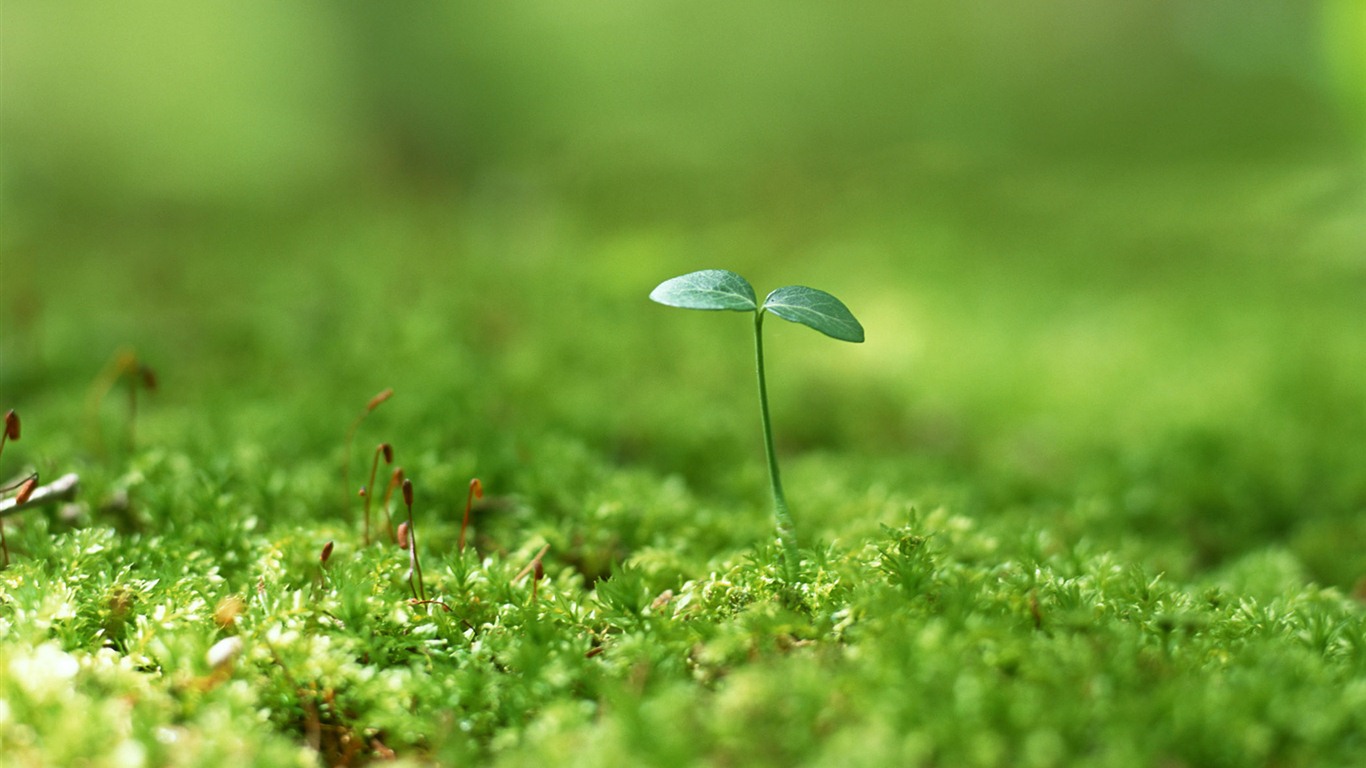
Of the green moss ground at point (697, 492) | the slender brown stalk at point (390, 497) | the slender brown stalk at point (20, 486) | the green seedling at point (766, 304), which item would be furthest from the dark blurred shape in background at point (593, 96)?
the green seedling at point (766, 304)

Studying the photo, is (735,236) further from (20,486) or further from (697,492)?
(20,486)

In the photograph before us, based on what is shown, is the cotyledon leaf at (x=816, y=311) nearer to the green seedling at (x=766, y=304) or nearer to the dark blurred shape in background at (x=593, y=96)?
the green seedling at (x=766, y=304)

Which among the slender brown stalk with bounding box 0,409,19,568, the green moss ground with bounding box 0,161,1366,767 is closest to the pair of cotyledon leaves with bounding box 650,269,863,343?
the green moss ground with bounding box 0,161,1366,767

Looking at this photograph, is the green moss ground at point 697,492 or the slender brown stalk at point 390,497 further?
the slender brown stalk at point 390,497

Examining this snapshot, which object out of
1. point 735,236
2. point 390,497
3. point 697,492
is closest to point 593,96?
point 735,236

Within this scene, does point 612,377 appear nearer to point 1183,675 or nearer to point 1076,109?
point 1183,675

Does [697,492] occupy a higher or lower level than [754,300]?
lower
